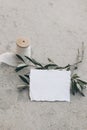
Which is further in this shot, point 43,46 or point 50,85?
point 43,46

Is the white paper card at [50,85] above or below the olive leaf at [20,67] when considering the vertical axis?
below

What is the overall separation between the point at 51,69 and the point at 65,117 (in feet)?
1.17

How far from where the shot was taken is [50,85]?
6.63ft

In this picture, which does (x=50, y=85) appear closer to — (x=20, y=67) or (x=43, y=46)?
(x=20, y=67)

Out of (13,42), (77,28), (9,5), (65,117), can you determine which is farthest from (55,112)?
(9,5)

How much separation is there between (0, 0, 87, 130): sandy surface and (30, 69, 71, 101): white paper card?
4 centimetres

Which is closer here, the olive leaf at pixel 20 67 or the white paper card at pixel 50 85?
the white paper card at pixel 50 85

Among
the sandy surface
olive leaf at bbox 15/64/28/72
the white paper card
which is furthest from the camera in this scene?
olive leaf at bbox 15/64/28/72

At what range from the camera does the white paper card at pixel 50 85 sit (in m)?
1.98

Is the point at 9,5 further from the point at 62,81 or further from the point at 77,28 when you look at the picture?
the point at 62,81

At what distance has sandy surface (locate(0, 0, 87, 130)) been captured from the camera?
1871 mm

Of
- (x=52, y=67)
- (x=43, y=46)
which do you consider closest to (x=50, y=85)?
(x=52, y=67)

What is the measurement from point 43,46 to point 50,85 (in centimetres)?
39

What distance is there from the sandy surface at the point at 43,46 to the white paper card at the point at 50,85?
4cm
